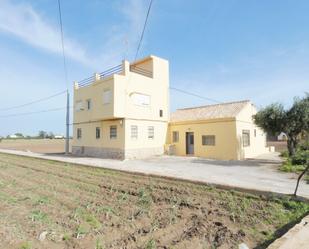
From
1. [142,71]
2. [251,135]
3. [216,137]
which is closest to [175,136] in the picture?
[216,137]

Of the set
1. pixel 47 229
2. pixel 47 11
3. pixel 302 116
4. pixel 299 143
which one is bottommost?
pixel 47 229

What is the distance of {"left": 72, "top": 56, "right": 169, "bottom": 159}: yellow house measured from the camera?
720 inches

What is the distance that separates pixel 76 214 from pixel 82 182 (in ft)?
12.2

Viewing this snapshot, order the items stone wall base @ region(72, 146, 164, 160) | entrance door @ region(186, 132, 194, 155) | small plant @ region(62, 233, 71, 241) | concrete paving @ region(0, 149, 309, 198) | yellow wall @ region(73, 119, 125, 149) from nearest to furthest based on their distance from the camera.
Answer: small plant @ region(62, 233, 71, 241)
concrete paving @ region(0, 149, 309, 198)
stone wall base @ region(72, 146, 164, 160)
yellow wall @ region(73, 119, 125, 149)
entrance door @ region(186, 132, 194, 155)

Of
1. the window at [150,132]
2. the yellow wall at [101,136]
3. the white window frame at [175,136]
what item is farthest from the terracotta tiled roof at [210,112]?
the yellow wall at [101,136]

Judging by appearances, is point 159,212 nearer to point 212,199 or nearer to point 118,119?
point 212,199

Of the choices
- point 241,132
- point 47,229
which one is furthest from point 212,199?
point 241,132

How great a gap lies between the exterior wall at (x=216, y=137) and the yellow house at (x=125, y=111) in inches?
72.4

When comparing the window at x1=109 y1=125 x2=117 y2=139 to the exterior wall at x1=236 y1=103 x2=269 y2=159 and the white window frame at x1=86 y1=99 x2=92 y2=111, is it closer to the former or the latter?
the white window frame at x1=86 y1=99 x2=92 y2=111

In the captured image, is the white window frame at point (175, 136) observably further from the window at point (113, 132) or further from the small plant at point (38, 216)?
the small plant at point (38, 216)

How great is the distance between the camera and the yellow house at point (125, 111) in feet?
60.0

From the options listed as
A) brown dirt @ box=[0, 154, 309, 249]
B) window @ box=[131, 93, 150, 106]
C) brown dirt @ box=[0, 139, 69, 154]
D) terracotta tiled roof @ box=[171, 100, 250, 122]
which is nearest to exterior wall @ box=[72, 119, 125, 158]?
window @ box=[131, 93, 150, 106]

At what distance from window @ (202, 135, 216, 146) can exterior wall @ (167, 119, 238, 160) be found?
239 mm

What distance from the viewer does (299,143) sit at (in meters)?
16.6
